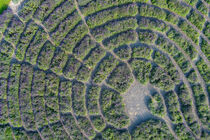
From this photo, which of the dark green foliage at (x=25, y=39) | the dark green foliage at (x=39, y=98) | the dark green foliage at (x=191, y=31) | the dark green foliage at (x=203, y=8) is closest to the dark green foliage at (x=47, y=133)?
the dark green foliage at (x=39, y=98)

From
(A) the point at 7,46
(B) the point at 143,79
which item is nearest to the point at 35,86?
(A) the point at 7,46

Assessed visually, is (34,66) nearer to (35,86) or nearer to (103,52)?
(35,86)

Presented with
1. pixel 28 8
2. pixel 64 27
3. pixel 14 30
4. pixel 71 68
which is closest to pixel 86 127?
pixel 71 68

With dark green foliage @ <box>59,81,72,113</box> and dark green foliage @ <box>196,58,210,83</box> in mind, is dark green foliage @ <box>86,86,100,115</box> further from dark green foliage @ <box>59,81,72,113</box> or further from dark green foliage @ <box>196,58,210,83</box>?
dark green foliage @ <box>196,58,210,83</box>

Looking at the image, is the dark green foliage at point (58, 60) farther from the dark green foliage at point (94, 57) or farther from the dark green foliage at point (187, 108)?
the dark green foliage at point (187, 108)

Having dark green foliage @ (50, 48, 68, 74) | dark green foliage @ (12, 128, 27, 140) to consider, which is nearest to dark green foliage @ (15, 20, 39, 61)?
dark green foliage @ (50, 48, 68, 74)

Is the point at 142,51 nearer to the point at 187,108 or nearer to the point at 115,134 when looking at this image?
the point at 187,108
